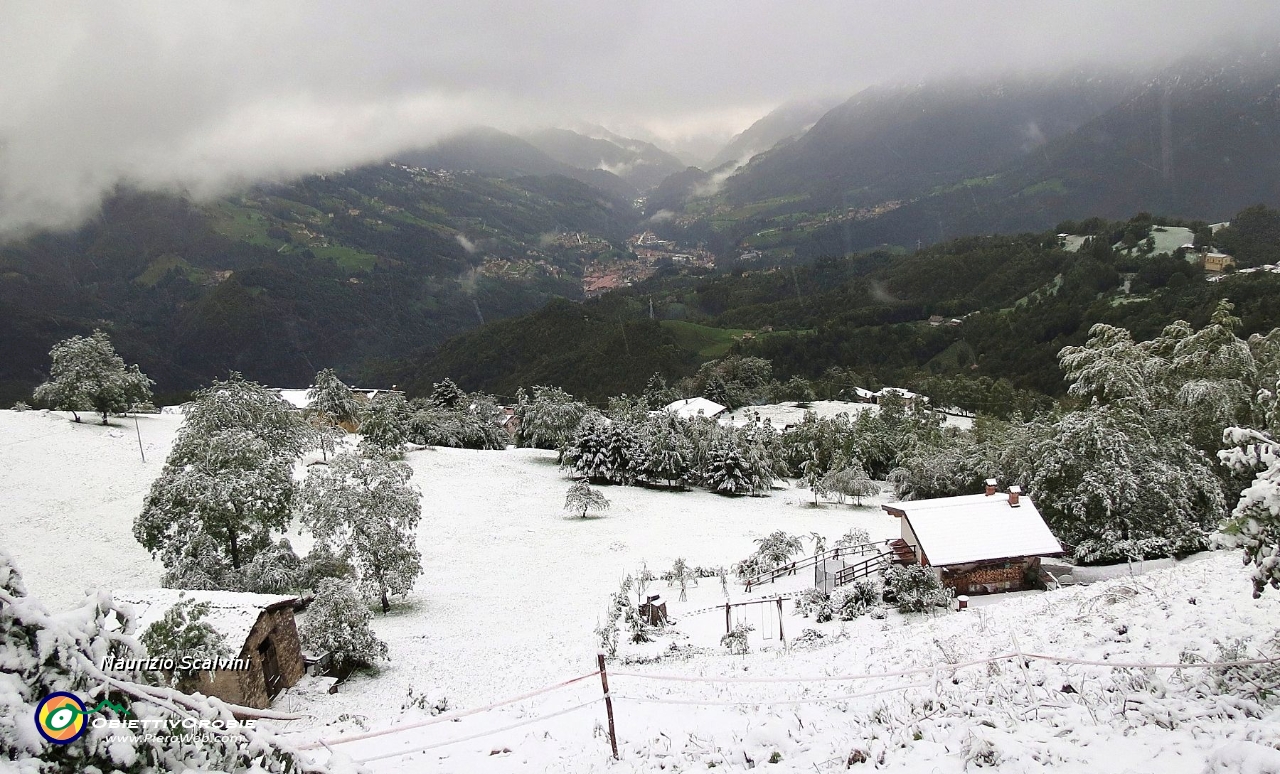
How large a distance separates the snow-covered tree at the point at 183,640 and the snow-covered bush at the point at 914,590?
646 inches

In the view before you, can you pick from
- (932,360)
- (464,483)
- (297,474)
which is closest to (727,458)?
(464,483)

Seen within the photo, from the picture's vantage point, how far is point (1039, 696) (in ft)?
25.2

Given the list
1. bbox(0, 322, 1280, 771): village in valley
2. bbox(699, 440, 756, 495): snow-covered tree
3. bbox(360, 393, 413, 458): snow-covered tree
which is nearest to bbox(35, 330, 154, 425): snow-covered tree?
bbox(0, 322, 1280, 771): village in valley

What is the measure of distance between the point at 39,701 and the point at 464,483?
39761mm

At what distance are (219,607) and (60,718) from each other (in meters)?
14.6

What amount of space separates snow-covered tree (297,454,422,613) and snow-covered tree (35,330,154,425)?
30672mm

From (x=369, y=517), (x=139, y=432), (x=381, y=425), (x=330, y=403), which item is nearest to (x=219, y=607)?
(x=369, y=517)

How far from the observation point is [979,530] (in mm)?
20047

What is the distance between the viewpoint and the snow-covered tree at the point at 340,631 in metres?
16.6

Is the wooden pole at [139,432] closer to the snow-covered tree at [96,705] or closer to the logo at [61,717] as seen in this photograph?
the snow-covered tree at [96,705]

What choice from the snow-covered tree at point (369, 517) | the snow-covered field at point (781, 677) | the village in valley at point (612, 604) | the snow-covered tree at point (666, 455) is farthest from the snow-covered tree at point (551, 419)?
the snow-covered tree at point (369, 517)

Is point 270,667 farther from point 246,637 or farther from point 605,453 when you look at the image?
point 605,453

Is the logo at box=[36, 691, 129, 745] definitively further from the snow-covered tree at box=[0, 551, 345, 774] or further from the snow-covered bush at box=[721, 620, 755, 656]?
the snow-covered bush at box=[721, 620, 755, 656]

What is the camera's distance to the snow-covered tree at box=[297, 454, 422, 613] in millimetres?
22281
